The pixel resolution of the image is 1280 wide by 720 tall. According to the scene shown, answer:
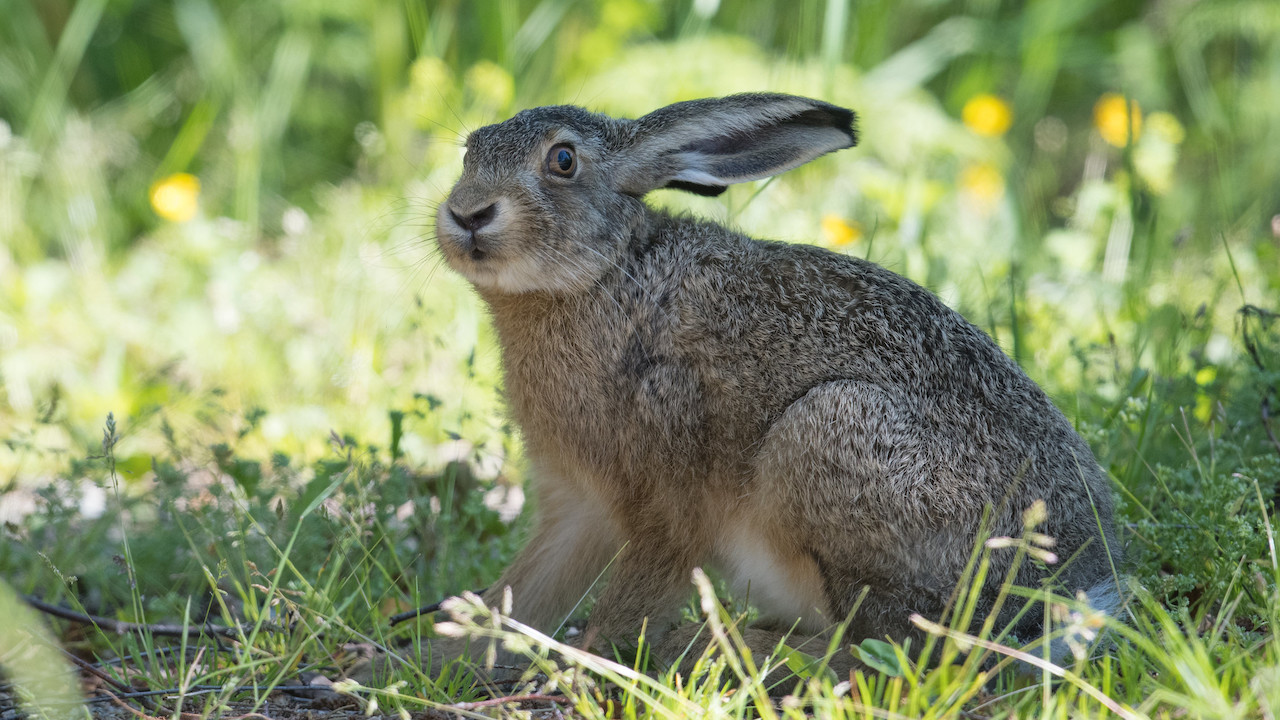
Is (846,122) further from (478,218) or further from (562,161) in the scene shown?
(478,218)

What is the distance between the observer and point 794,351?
3383 mm

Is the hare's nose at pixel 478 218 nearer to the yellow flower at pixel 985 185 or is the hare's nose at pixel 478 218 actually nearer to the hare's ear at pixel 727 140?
the hare's ear at pixel 727 140

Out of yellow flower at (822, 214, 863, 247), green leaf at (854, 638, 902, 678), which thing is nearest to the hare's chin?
green leaf at (854, 638, 902, 678)

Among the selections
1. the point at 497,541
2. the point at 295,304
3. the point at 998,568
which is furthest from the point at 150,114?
the point at 998,568

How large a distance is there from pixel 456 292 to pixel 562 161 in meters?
2.44

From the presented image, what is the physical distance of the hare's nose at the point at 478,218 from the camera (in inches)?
140

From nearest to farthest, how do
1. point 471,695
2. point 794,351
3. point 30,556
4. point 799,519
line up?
1. point 471,695
2. point 799,519
3. point 794,351
4. point 30,556

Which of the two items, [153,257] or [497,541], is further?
[153,257]

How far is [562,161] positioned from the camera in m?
3.75

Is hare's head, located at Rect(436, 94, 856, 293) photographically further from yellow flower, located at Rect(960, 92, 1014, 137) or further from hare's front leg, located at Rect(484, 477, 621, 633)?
yellow flower, located at Rect(960, 92, 1014, 137)

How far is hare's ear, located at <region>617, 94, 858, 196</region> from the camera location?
361 centimetres

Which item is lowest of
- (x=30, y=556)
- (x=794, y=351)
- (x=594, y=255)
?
(x=30, y=556)

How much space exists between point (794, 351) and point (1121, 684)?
126cm

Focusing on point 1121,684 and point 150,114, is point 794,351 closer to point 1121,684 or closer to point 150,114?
point 1121,684
